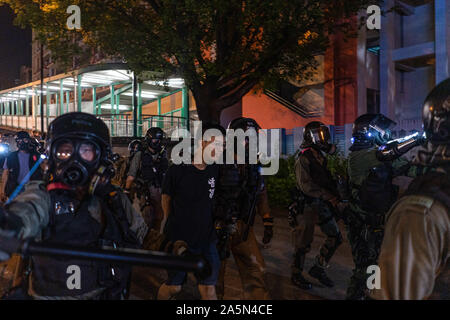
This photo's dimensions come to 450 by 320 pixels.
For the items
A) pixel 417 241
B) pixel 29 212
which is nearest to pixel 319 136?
pixel 417 241

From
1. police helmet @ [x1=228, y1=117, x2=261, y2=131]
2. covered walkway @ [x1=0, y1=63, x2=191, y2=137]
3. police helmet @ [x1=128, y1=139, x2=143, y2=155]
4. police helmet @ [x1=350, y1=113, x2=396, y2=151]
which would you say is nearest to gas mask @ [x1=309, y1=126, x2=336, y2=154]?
police helmet @ [x1=350, y1=113, x2=396, y2=151]

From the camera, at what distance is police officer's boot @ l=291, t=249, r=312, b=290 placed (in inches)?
175

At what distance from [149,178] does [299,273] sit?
333cm

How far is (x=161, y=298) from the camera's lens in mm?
3312

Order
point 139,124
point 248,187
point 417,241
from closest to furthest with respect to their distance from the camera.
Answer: point 417,241 → point 248,187 → point 139,124

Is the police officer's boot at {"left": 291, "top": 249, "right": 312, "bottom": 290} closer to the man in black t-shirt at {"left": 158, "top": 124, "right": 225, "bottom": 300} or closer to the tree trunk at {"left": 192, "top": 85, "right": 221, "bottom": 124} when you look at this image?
the man in black t-shirt at {"left": 158, "top": 124, "right": 225, "bottom": 300}

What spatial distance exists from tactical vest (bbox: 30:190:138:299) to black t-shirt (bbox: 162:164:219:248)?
1015 mm

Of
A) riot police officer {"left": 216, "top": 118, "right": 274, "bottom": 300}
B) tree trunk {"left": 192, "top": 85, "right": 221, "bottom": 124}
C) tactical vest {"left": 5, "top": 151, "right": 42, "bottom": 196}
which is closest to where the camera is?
riot police officer {"left": 216, "top": 118, "right": 274, "bottom": 300}

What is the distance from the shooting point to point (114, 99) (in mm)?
24531

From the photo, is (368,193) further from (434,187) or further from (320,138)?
(434,187)

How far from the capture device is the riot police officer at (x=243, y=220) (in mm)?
3713

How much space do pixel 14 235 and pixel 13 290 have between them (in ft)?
1.86
